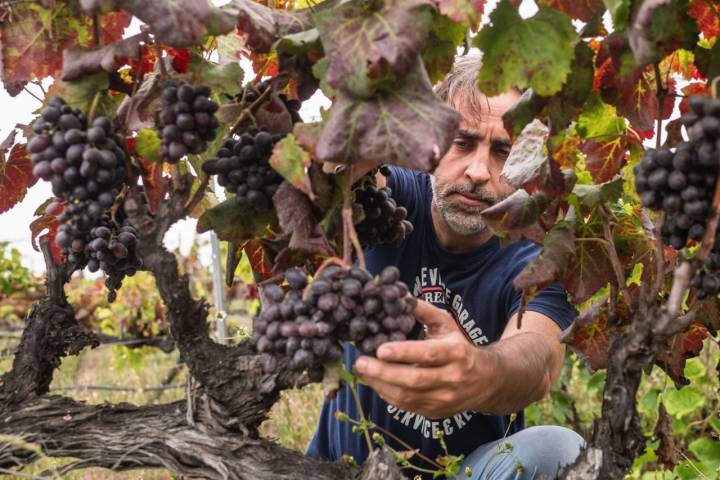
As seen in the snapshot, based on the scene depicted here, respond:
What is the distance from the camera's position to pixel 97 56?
1.38m

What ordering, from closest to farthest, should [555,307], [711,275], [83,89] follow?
[711,275] < [83,89] < [555,307]

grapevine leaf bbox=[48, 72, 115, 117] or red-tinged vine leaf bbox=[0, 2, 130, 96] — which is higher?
red-tinged vine leaf bbox=[0, 2, 130, 96]

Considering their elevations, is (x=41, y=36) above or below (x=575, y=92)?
above

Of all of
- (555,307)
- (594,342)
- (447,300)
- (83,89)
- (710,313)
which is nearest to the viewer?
(83,89)

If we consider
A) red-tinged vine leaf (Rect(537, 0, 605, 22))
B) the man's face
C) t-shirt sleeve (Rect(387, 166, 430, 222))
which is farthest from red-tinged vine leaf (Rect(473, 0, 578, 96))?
t-shirt sleeve (Rect(387, 166, 430, 222))

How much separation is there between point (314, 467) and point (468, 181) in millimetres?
1162

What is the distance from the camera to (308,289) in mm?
1294

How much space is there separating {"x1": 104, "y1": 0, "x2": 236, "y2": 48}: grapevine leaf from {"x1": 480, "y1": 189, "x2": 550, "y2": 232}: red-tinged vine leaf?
0.63 m

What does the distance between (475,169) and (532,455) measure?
867 mm

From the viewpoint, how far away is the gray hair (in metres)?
2.61

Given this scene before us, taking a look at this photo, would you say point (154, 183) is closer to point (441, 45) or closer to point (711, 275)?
point (441, 45)

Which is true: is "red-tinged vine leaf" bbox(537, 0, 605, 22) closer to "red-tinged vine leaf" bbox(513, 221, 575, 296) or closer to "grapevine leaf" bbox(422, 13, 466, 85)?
"grapevine leaf" bbox(422, 13, 466, 85)

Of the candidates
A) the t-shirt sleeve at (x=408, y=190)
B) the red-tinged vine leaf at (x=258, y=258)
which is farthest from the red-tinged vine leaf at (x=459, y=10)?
the t-shirt sleeve at (x=408, y=190)

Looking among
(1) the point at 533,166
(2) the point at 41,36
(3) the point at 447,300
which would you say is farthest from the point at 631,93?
(3) the point at 447,300
